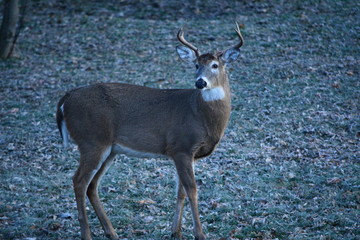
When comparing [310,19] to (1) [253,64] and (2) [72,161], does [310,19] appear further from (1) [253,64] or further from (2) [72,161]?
(2) [72,161]

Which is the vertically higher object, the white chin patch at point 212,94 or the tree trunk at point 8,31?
the white chin patch at point 212,94

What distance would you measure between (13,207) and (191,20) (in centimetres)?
1053

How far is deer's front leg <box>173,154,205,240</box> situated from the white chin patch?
0.77 meters

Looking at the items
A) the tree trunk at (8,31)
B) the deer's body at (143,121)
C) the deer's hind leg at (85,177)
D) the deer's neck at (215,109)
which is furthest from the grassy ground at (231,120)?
the deer's neck at (215,109)

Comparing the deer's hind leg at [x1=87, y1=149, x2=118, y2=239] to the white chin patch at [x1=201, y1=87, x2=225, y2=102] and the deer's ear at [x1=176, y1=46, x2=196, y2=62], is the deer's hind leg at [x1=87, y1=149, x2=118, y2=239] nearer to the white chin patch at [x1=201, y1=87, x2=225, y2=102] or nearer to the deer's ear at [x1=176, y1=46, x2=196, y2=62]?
the white chin patch at [x1=201, y1=87, x2=225, y2=102]

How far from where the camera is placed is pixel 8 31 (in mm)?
14078

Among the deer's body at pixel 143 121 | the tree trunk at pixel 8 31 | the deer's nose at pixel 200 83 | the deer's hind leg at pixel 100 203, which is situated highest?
the deer's nose at pixel 200 83

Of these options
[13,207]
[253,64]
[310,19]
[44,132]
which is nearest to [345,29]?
[310,19]

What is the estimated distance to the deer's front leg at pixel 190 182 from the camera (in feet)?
18.6

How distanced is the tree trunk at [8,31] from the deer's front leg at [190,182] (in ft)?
31.9

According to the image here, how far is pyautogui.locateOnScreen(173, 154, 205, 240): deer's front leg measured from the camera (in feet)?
18.6

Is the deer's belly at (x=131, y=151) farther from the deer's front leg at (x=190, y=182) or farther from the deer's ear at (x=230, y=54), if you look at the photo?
the deer's ear at (x=230, y=54)

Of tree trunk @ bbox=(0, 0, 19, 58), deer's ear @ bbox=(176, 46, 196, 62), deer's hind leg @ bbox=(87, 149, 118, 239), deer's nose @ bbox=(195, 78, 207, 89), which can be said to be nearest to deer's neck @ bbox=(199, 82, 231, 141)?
deer's nose @ bbox=(195, 78, 207, 89)

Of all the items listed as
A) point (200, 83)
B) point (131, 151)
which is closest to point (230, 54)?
point (200, 83)
